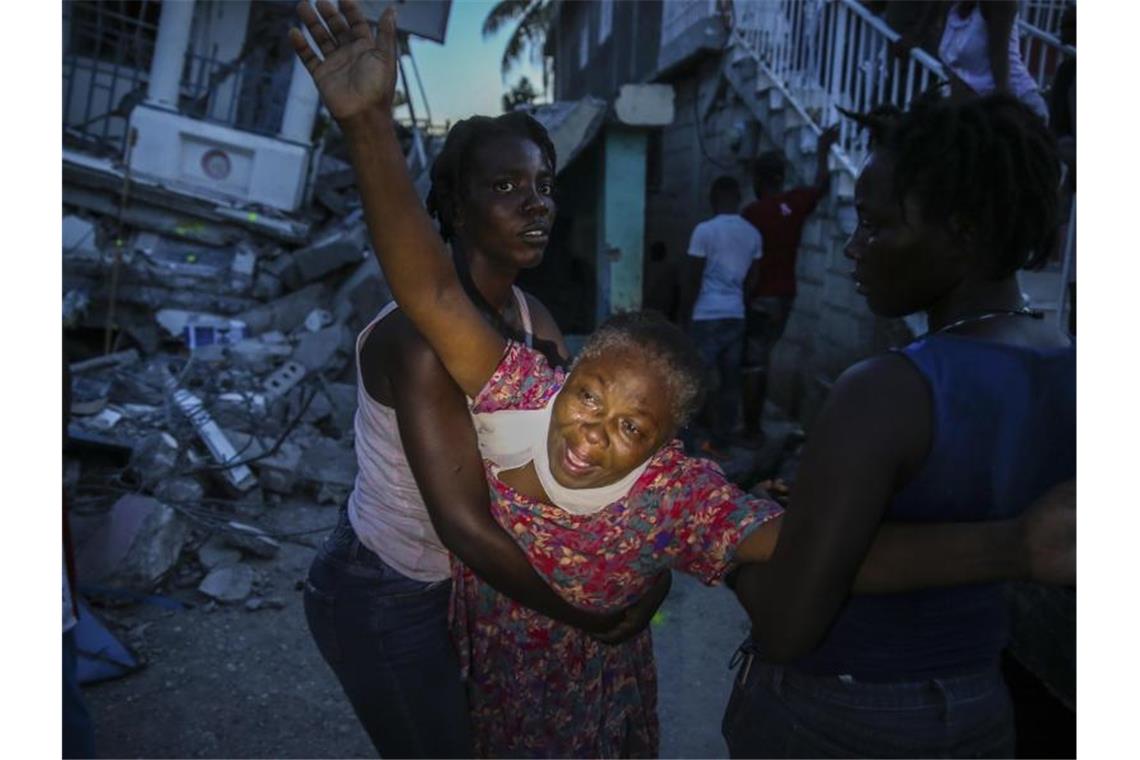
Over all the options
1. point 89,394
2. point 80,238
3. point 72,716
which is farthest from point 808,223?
point 80,238

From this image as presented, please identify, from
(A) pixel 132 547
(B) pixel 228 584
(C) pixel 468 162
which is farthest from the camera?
(B) pixel 228 584

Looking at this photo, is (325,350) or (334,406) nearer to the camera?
(334,406)

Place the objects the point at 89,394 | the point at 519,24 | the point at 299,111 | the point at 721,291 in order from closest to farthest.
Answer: the point at 721,291 → the point at 89,394 → the point at 299,111 → the point at 519,24

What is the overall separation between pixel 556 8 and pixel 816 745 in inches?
906

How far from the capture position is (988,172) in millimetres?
1342

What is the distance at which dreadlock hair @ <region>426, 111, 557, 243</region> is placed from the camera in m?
1.99

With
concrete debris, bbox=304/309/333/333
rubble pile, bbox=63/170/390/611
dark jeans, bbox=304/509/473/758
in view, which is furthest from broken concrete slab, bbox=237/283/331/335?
dark jeans, bbox=304/509/473/758

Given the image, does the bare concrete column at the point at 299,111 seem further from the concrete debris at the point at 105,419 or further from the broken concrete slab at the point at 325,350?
the concrete debris at the point at 105,419

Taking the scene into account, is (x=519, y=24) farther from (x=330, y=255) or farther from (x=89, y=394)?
(x=89, y=394)

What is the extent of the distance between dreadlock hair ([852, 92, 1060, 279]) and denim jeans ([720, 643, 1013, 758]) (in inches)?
26.4

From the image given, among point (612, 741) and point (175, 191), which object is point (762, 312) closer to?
point (612, 741)

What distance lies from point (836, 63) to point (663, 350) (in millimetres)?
6250

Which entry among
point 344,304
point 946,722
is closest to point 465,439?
point 946,722

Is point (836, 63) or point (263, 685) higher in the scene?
point (836, 63)
